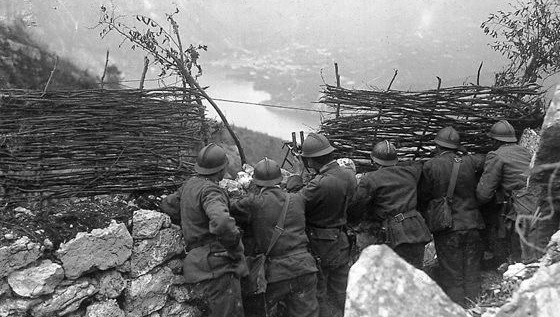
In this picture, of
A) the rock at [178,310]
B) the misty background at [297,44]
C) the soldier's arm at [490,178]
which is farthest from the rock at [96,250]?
the misty background at [297,44]

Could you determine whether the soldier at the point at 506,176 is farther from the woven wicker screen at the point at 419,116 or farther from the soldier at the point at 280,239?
the soldier at the point at 280,239

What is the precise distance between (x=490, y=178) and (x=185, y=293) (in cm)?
303

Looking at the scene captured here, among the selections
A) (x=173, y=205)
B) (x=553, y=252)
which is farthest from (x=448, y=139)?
(x=173, y=205)

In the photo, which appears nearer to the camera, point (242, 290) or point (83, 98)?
point (242, 290)

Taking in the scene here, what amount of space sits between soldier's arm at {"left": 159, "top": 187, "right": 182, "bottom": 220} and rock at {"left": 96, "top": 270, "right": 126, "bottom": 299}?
646mm

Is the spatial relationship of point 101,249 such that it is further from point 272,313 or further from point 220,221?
point 272,313

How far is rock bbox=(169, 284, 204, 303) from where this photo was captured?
4.57 metres

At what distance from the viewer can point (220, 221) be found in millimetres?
3816

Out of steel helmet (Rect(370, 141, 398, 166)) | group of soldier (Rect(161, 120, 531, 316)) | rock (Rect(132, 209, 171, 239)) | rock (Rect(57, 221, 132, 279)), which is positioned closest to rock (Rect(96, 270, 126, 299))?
rock (Rect(57, 221, 132, 279))

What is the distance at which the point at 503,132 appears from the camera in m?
5.17

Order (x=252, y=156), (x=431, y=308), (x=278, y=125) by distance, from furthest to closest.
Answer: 1. (x=278, y=125)
2. (x=252, y=156)
3. (x=431, y=308)

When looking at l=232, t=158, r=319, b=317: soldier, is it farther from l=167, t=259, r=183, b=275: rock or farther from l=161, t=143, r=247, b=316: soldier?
l=167, t=259, r=183, b=275: rock

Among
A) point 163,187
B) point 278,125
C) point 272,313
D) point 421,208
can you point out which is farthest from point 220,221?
point 278,125

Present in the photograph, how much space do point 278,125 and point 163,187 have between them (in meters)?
26.1
